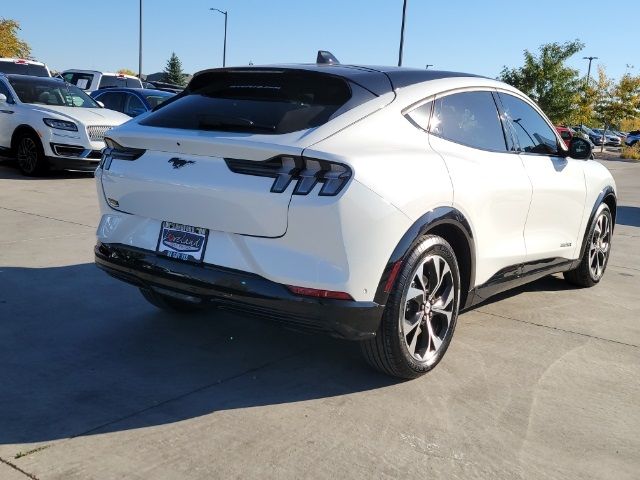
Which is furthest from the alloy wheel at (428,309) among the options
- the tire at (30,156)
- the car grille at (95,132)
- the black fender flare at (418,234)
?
the tire at (30,156)

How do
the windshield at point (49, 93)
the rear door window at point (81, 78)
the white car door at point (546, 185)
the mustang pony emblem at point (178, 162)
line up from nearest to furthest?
the mustang pony emblem at point (178, 162)
the white car door at point (546, 185)
the windshield at point (49, 93)
the rear door window at point (81, 78)

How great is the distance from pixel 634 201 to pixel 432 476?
1293 cm

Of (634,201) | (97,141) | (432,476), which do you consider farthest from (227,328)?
(634,201)

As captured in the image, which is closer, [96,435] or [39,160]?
[96,435]

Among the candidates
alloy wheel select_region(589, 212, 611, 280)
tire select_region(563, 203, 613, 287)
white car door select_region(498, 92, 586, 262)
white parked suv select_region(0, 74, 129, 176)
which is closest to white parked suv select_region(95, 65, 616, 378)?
white car door select_region(498, 92, 586, 262)

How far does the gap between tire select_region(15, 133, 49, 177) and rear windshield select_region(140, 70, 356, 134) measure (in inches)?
322

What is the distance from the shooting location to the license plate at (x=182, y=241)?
135 inches

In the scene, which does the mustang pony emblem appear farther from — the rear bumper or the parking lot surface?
the parking lot surface

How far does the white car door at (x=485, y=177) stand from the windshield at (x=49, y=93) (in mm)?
9692

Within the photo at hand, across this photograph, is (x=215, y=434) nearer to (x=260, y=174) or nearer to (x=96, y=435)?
(x=96, y=435)

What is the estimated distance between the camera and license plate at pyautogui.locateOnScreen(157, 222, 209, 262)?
11.3 ft

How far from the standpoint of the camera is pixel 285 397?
3.52 m

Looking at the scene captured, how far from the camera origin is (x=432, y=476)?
2812mm

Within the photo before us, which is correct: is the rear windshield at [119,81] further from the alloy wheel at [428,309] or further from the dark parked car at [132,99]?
the alloy wheel at [428,309]
